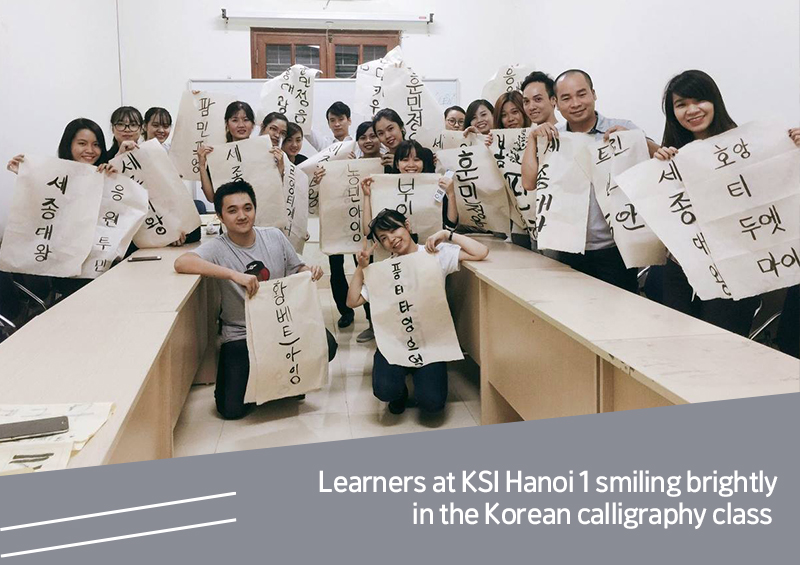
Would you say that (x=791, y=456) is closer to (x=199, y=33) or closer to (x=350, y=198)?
(x=350, y=198)

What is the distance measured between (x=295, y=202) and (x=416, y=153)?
677mm

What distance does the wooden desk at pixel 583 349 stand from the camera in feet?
4.09

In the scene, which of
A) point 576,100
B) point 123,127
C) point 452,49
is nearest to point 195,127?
point 123,127

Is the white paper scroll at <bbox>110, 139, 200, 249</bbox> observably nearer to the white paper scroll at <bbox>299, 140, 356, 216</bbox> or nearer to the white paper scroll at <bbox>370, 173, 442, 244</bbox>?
the white paper scroll at <bbox>299, 140, 356, 216</bbox>

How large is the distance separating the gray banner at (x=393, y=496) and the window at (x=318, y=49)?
18.6 ft

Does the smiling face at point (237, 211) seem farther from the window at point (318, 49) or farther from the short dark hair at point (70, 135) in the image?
the window at point (318, 49)

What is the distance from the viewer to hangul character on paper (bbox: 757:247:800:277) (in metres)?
1.73

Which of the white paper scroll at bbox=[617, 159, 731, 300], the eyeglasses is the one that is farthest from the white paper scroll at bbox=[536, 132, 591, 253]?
the eyeglasses

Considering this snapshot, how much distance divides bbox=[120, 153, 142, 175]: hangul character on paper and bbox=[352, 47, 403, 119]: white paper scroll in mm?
1140

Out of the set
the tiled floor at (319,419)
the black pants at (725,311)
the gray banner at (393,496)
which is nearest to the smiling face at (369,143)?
the tiled floor at (319,419)

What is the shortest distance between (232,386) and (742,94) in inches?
104

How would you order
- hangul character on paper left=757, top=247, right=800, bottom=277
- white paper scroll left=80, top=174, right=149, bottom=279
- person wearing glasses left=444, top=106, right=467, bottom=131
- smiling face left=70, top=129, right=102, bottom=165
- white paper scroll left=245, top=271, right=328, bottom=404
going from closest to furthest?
hangul character on paper left=757, top=247, right=800, bottom=277
white paper scroll left=245, top=271, right=328, bottom=404
white paper scroll left=80, top=174, right=149, bottom=279
smiling face left=70, top=129, right=102, bottom=165
person wearing glasses left=444, top=106, right=467, bottom=131

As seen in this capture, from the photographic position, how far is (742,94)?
9.64ft

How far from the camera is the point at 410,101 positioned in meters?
3.28
